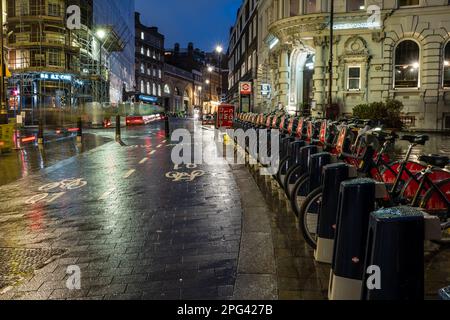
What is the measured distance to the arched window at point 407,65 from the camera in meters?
30.2

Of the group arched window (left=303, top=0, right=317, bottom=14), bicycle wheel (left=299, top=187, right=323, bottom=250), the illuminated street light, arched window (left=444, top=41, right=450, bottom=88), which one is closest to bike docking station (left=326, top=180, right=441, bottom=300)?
bicycle wheel (left=299, top=187, right=323, bottom=250)

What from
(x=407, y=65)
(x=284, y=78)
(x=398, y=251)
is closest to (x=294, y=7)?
(x=284, y=78)

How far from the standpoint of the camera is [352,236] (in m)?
3.65

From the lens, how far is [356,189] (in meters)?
3.63

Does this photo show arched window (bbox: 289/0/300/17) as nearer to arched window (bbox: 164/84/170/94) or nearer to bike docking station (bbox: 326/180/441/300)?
bike docking station (bbox: 326/180/441/300)

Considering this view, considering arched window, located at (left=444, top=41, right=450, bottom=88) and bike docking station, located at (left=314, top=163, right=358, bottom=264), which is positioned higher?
arched window, located at (left=444, top=41, right=450, bottom=88)

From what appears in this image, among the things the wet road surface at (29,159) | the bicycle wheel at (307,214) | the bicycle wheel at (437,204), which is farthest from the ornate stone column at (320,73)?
the bicycle wheel at (307,214)

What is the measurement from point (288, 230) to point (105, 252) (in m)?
Result: 2.25

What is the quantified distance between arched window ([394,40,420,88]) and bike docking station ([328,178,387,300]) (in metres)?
29.0

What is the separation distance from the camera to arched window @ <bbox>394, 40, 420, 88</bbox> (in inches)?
1190

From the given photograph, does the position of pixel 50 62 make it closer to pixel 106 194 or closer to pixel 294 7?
pixel 294 7

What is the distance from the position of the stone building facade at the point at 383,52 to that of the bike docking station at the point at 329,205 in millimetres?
25977

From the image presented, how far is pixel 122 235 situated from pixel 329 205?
9.06ft
